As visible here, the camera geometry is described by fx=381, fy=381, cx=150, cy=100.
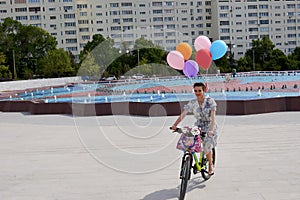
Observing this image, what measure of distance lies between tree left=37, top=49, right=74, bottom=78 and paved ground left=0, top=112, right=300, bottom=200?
129 ft

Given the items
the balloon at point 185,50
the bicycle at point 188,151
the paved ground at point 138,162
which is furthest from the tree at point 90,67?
the bicycle at point 188,151

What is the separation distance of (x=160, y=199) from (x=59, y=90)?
29.7 m

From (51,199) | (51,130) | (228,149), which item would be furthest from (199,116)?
(51,130)

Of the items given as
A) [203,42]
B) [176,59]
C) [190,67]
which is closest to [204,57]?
[203,42]

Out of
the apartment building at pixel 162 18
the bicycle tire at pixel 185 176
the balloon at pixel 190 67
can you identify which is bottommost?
the bicycle tire at pixel 185 176

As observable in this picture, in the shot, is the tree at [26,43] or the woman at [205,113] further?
the tree at [26,43]

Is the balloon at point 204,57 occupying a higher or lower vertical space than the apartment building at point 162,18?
lower

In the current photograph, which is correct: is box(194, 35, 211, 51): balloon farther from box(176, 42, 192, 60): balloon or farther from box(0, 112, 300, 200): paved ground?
box(0, 112, 300, 200): paved ground

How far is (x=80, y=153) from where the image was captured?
743cm

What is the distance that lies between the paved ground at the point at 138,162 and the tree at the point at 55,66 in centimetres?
3941

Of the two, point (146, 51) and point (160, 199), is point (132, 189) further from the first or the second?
point (146, 51)

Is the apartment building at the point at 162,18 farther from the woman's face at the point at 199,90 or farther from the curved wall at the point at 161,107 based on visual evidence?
the woman's face at the point at 199,90

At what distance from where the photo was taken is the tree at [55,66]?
49.2m

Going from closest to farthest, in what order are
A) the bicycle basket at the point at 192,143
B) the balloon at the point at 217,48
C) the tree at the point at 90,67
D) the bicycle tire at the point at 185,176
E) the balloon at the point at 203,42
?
the bicycle tire at the point at 185,176 → the bicycle basket at the point at 192,143 → the balloon at the point at 217,48 → the balloon at the point at 203,42 → the tree at the point at 90,67
